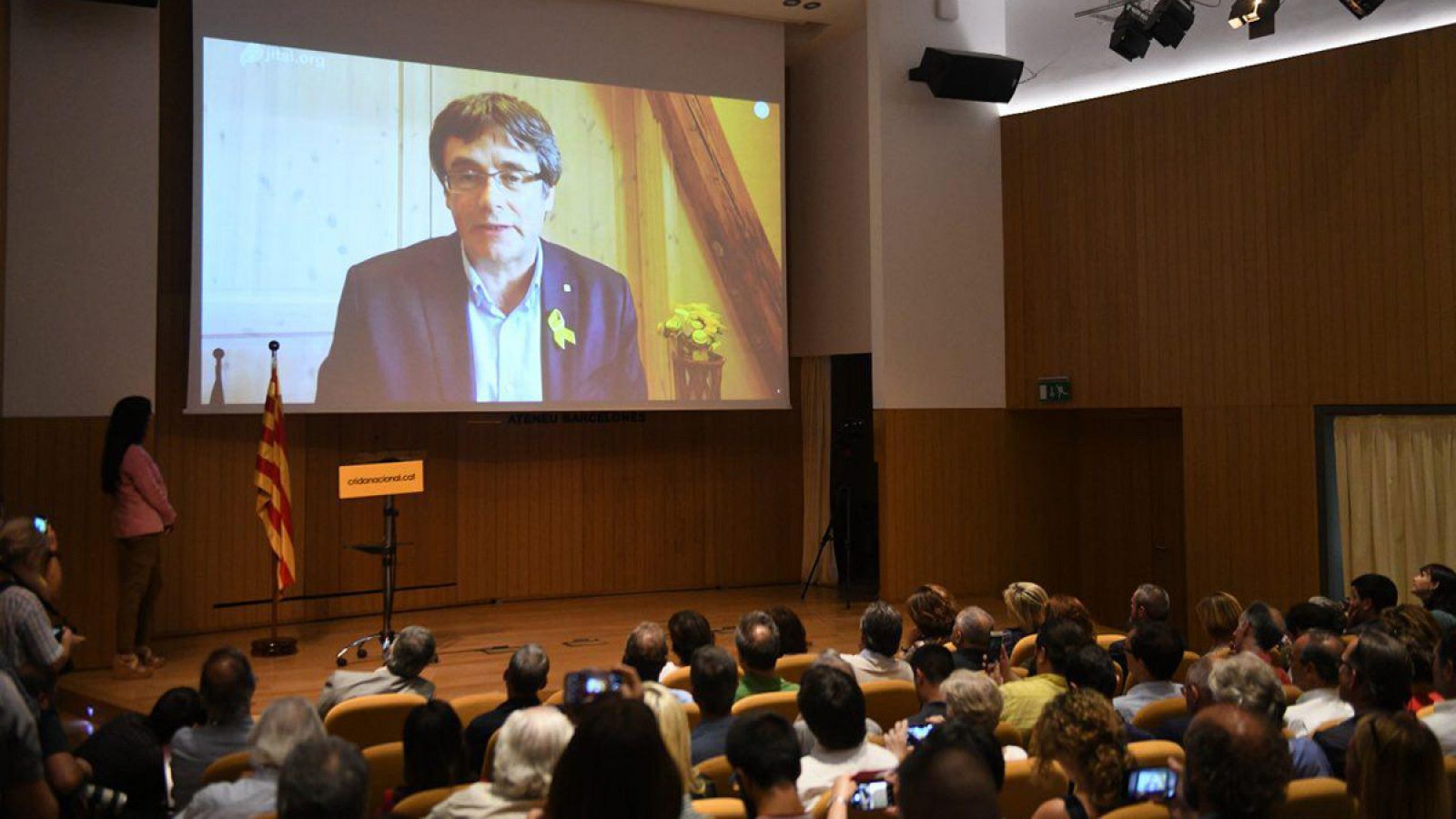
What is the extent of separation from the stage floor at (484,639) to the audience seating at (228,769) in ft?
7.06

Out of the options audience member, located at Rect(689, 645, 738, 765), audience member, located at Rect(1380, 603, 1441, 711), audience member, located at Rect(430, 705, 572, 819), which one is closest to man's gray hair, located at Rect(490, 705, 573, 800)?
audience member, located at Rect(430, 705, 572, 819)

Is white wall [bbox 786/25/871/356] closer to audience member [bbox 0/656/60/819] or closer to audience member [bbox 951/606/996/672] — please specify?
audience member [bbox 951/606/996/672]

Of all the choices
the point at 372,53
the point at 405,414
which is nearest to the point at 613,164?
the point at 372,53

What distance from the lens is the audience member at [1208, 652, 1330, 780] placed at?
2951mm

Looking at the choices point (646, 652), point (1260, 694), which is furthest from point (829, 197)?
point (1260, 694)

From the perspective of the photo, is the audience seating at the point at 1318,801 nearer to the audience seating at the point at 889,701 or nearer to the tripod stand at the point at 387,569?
the audience seating at the point at 889,701

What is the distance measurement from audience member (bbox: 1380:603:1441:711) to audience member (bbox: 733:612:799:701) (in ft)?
6.39

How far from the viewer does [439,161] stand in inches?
304

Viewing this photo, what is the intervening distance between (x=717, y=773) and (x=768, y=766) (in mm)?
622

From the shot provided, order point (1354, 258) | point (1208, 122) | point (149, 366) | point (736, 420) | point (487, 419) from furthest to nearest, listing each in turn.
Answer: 1. point (736, 420)
2. point (487, 419)
3. point (1208, 122)
4. point (1354, 258)
5. point (149, 366)

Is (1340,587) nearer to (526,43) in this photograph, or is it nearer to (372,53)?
(526,43)

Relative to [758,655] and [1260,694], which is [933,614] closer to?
[758,655]

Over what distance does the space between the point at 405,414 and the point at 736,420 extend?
2820 mm

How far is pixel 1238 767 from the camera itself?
2.06 m
